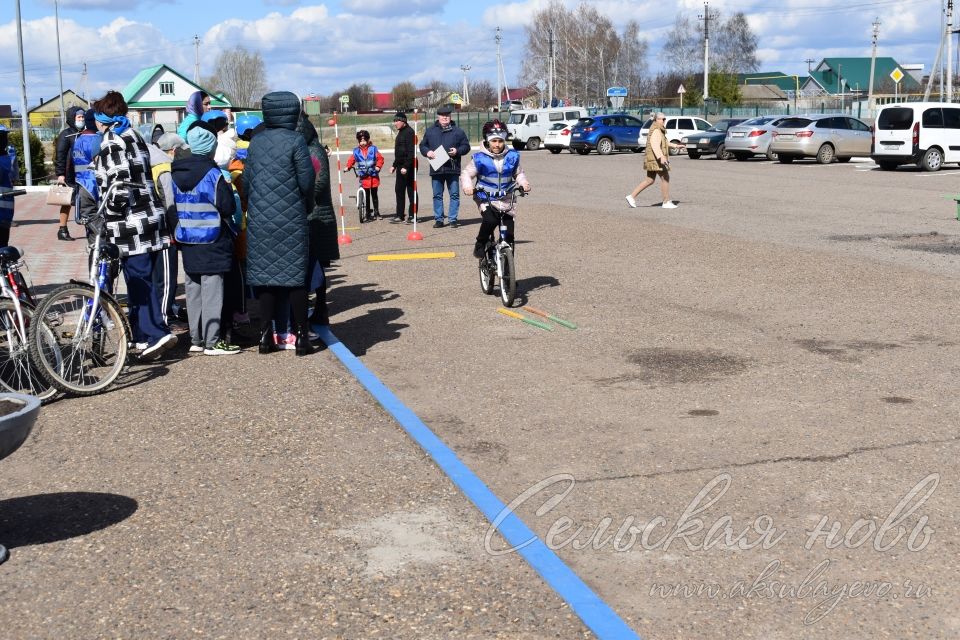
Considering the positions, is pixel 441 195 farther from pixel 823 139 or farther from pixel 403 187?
pixel 823 139

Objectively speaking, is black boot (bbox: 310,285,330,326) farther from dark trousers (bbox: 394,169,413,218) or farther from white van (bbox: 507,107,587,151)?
white van (bbox: 507,107,587,151)

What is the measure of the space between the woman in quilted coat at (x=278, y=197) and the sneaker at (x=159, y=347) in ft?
2.30

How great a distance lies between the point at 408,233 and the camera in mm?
17750

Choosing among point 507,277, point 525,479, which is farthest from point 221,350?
point 525,479

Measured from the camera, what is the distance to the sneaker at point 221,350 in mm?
8625

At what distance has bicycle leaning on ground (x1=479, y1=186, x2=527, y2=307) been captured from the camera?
34.8 ft

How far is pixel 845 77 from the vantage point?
470 ft

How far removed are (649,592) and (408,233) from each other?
13770 mm

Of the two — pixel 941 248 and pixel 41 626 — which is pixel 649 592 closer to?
pixel 41 626

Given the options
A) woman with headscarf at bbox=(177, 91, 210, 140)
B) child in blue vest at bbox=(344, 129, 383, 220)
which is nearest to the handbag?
woman with headscarf at bbox=(177, 91, 210, 140)

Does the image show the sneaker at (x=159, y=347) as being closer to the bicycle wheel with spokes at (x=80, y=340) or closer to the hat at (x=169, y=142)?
the bicycle wheel with spokes at (x=80, y=340)

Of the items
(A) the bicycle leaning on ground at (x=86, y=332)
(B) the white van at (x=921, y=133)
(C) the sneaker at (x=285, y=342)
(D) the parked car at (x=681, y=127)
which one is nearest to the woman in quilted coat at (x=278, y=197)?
(C) the sneaker at (x=285, y=342)

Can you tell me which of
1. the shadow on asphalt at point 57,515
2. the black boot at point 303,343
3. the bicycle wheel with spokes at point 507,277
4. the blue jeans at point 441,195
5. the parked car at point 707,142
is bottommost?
the shadow on asphalt at point 57,515

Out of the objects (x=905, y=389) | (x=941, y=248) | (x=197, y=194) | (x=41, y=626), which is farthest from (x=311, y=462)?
(x=941, y=248)
